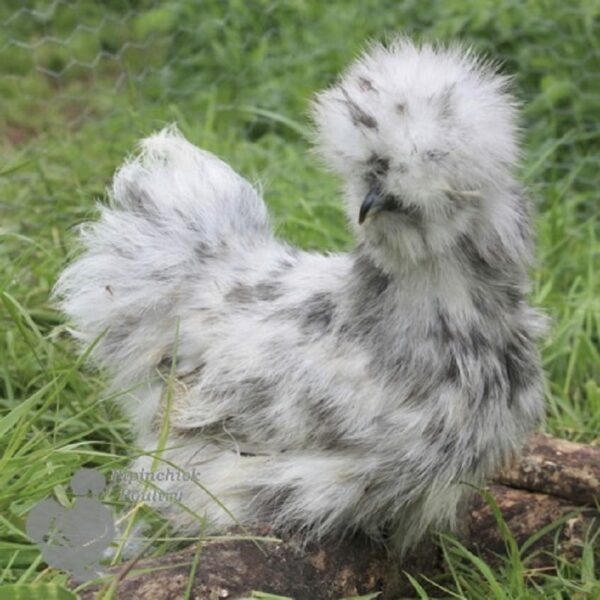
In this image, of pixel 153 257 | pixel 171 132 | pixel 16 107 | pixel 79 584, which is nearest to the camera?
pixel 79 584

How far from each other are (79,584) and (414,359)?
2.01 ft

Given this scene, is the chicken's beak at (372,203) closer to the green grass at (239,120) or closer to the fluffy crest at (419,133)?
the fluffy crest at (419,133)

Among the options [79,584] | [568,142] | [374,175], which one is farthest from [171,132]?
[568,142]

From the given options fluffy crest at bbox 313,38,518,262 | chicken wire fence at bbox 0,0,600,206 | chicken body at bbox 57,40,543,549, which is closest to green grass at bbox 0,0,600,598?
chicken wire fence at bbox 0,0,600,206

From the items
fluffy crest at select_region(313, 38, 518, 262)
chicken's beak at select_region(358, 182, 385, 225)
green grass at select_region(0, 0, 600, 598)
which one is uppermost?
fluffy crest at select_region(313, 38, 518, 262)

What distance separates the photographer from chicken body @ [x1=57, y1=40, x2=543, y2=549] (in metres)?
1.96

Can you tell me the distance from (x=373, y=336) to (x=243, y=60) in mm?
2539

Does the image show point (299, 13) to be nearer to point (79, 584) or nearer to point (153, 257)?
point (153, 257)

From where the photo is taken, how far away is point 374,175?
6.37 feet

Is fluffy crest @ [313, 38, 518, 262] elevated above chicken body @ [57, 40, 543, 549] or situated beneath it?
elevated above

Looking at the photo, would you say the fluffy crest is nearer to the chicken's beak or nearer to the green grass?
the chicken's beak

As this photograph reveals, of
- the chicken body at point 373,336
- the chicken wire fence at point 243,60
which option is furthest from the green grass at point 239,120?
the chicken body at point 373,336

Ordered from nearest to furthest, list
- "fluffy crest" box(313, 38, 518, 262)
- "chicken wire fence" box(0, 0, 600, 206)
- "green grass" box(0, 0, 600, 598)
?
"fluffy crest" box(313, 38, 518, 262) < "green grass" box(0, 0, 600, 598) < "chicken wire fence" box(0, 0, 600, 206)

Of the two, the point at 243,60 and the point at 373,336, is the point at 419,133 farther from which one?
the point at 243,60
